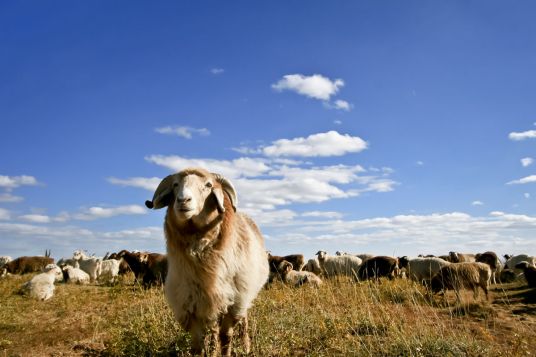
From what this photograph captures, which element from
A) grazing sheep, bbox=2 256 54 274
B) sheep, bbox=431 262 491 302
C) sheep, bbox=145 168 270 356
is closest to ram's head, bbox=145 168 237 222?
sheep, bbox=145 168 270 356

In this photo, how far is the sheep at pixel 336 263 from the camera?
2331 cm

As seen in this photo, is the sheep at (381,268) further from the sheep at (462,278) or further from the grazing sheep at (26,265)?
the grazing sheep at (26,265)

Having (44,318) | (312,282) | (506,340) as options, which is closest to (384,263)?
(312,282)

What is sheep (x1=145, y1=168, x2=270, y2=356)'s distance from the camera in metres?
5.73

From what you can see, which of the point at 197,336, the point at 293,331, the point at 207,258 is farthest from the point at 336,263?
the point at 207,258

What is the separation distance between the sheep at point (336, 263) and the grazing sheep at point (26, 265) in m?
17.1

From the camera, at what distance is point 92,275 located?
75.9ft

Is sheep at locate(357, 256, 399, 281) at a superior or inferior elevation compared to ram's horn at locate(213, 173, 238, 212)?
inferior

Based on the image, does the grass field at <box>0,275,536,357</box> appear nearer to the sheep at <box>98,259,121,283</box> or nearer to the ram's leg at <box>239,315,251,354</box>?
the ram's leg at <box>239,315,251,354</box>

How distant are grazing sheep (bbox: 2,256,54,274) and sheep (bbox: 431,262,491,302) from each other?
2314cm

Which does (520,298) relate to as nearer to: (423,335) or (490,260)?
(490,260)

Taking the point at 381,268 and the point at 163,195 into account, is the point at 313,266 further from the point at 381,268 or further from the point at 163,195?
the point at 163,195

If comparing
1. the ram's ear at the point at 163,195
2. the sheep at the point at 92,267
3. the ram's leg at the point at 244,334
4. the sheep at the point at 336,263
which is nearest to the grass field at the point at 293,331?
the ram's leg at the point at 244,334

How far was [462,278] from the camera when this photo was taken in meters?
14.3
